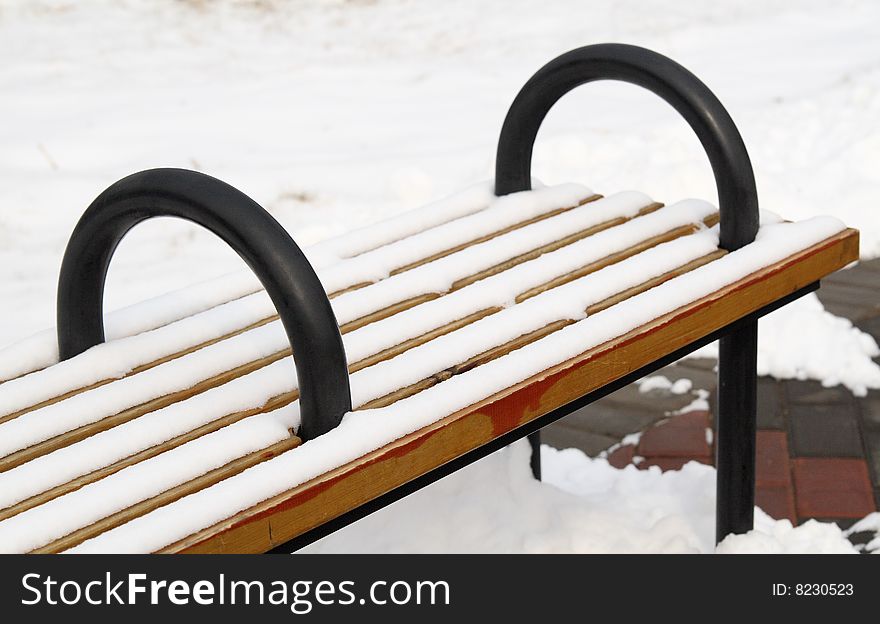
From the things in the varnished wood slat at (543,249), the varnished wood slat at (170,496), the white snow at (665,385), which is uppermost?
the white snow at (665,385)

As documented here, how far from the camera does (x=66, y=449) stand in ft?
4.46

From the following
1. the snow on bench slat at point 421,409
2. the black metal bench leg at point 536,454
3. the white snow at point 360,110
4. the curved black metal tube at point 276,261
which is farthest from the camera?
the white snow at point 360,110

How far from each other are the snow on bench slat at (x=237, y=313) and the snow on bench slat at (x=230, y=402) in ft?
0.52

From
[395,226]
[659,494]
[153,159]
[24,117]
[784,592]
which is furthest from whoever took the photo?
[24,117]

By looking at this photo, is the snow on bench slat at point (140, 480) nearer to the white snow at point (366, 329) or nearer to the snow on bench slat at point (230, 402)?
the snow on bench slat at point (230, 402)

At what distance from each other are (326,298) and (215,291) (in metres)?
0.50

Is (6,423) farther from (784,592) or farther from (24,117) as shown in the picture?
(24,117)

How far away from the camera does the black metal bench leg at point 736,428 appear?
6.38 ft

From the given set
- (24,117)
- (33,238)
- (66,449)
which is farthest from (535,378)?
(24,117)

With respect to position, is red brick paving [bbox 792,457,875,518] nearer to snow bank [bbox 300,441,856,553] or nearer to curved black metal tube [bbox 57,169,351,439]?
snow bank [bbox 300,441,856,553]

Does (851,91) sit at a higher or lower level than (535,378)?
higher

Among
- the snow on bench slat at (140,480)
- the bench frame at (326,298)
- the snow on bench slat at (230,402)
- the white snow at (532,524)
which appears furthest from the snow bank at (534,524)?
the snow on bench slat at (140,480)

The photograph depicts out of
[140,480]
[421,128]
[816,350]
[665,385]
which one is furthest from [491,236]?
[421,128]

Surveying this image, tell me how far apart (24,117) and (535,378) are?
3.81 meters
